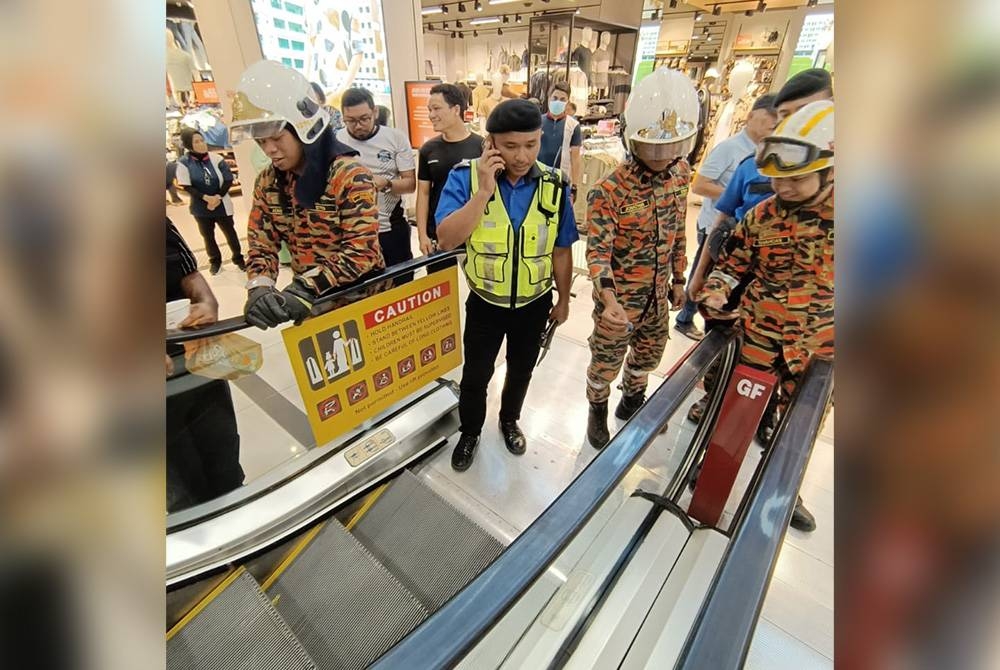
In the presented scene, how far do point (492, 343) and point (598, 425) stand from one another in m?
0.86

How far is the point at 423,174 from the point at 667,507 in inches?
97.7

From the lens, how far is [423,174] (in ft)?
9.71

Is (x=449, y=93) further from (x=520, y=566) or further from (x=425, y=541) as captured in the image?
(x=520, y=566)

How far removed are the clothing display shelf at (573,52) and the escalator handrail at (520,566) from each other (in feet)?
18.0

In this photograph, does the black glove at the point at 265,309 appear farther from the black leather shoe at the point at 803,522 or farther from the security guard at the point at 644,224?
the black leather shoe at the point at 803,522

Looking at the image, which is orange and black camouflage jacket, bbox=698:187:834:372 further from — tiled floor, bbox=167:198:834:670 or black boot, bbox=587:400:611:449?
black boot, bbox=587:400:611:449

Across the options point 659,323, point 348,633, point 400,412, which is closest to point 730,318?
point 659,323

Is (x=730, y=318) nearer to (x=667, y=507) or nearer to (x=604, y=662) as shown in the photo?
(x=667, y=507)

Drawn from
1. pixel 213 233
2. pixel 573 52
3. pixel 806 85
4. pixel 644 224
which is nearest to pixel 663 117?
pixel 644 224

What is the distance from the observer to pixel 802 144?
131cm

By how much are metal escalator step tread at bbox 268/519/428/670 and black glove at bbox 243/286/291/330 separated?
101 centimetres

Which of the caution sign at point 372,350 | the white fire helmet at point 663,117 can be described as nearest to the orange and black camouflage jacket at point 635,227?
the white fire helmet at point 663,117

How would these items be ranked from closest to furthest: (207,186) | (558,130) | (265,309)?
(265,309), (207,186), (558,130)
